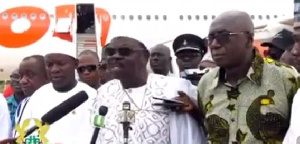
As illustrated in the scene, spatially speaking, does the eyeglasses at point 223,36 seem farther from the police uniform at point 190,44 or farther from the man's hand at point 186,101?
the police uniform at point 190,44

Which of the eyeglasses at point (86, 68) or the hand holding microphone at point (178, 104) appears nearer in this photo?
the hand holding microphone at point (178, 104)

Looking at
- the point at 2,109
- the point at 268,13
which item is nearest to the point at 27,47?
the point at 268,13

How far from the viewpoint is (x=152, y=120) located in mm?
3965

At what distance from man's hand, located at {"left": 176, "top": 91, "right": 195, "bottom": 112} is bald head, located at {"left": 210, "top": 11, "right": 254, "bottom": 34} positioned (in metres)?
0.45

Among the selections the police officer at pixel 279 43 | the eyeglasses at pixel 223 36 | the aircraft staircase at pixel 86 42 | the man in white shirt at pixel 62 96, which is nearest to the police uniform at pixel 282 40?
the police officer at pixel 279 43

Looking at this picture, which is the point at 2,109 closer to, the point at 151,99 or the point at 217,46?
the point at 151,99

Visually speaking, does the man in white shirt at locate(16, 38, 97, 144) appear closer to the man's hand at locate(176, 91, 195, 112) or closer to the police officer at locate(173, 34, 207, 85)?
the man's hand at locate(176, 91, 195, 112)

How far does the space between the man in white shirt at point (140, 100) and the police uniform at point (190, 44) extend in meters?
2.49

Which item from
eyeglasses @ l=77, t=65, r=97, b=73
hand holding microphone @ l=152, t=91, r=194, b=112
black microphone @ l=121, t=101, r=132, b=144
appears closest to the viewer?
black microphone @ l=121, t=101, r=132, b=144

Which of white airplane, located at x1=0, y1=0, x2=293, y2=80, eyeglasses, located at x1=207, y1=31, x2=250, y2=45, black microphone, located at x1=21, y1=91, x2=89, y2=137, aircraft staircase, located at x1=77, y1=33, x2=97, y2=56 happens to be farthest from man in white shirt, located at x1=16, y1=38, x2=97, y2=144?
white airplane, located at x1=0, y1=0, x2=293, y2=80

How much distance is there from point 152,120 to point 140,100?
5.7 inches

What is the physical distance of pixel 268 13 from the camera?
22.9m

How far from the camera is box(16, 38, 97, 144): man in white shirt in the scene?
14.8 feet

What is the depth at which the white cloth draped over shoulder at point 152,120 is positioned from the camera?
155 inches
